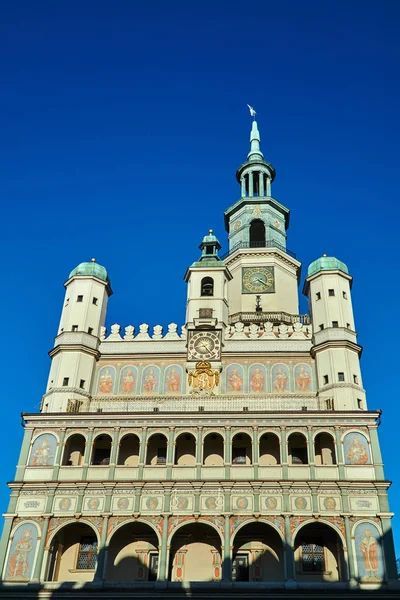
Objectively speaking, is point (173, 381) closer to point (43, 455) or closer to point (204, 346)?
point (204, 346)

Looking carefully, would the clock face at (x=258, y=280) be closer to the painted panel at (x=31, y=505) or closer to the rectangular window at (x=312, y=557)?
the rectangular window at (x=312, y=557)

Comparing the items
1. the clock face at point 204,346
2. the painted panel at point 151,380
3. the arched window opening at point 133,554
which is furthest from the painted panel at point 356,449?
the painted panel at point 151,380

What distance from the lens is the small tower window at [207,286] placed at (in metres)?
44.4

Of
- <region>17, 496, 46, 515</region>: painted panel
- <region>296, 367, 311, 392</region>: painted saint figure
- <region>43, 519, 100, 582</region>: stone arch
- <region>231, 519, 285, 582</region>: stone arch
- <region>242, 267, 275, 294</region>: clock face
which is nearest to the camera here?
<region>43, 519, 100, 582</region>: stone arch

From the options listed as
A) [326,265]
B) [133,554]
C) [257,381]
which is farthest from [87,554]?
[326,265]

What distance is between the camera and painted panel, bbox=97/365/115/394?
39.5m

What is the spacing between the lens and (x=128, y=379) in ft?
131

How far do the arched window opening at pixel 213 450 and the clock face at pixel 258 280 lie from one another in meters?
14.9

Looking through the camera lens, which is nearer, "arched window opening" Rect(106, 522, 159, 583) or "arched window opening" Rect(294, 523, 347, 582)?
"arched window opening" Rect(294, 523, 347, 582)

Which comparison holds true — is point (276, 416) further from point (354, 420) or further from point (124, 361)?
point (124, 361)

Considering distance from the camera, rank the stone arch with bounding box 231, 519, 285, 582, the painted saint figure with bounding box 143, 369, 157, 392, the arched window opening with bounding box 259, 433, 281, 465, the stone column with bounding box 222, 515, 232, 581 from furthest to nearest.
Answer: the painted saint figure with bounding box 143, 369, 157, 392
the arched window opening with bounding box 259, 433, 281, 465
the stone arch with bounding box 231, 519, 285, 582
the stone column with bounding box 222, 515, 232, 581

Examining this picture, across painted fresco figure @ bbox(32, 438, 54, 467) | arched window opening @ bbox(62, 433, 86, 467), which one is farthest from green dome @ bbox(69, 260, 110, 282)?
painted fresco figure @ bbox(32, 438, 54, 467)

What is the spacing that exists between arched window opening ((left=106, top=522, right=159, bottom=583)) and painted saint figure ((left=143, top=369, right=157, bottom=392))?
27.8 ft

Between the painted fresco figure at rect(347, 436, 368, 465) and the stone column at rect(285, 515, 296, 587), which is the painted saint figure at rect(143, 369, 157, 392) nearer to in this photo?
the stone column at rect(285, 515, 296, 587)
